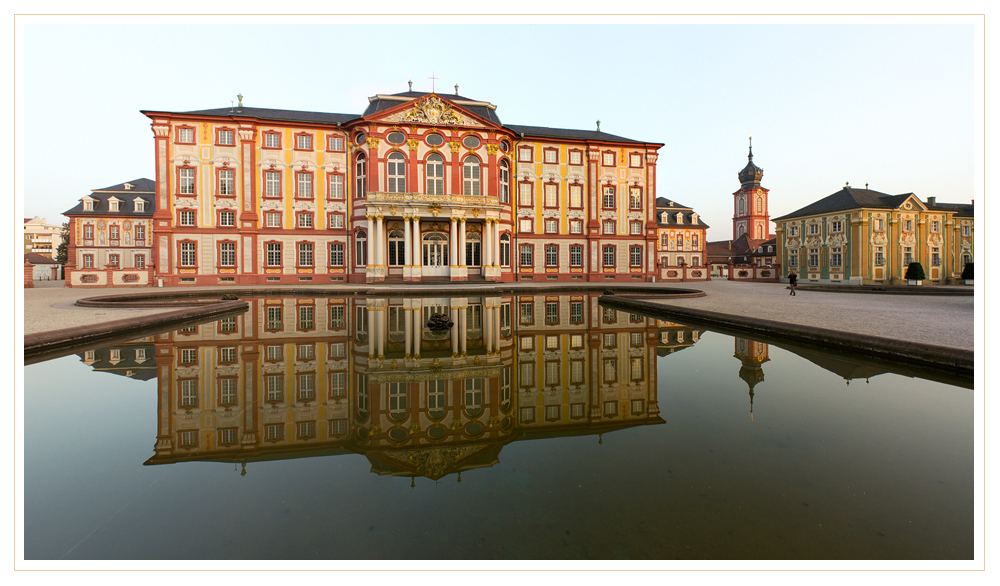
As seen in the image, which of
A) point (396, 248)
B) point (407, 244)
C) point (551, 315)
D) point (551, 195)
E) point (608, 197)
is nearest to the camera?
point (551, 315)

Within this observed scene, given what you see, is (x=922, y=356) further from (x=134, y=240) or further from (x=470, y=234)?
(x=134, y=240)

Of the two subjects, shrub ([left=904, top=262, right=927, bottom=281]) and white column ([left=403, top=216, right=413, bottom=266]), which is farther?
shrub ([left=904, top=262, right=927, bottom=281])

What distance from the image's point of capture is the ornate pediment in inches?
1357

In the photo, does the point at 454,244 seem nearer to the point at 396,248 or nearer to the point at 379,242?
the point at 396,248

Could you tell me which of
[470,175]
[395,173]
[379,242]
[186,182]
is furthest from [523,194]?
[186,182]

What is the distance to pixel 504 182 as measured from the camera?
38.4 metres

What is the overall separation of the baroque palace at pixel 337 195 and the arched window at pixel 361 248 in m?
0.09

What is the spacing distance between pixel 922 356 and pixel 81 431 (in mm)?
12467

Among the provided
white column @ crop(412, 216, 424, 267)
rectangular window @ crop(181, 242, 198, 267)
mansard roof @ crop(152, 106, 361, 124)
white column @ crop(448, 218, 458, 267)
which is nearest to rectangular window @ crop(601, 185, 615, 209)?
white column @ crop(448, 218, 458, 267)

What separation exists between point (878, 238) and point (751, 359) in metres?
49.5

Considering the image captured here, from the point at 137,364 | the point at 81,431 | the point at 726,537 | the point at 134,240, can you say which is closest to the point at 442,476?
the point at 726,537

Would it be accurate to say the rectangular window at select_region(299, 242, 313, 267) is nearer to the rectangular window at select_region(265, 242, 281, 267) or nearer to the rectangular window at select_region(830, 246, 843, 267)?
the rectangular window at select_region(265, 242, 281, 267)

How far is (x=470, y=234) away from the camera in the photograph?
37156 mm

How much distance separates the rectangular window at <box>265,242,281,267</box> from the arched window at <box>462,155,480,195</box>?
53.5 feet
